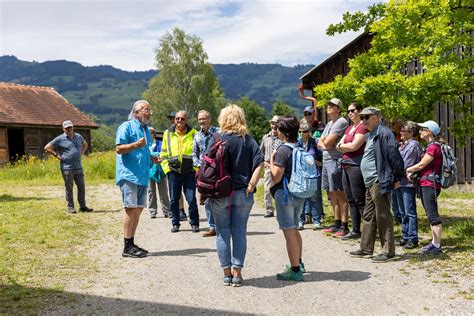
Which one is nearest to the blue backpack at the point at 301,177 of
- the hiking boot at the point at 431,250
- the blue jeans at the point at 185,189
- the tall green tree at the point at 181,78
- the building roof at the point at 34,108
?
the hiking boot at the point at 431,250

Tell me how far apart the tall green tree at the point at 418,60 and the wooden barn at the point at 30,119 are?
27.3 metres

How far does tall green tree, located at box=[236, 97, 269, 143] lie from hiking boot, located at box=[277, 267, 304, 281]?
5300 cm

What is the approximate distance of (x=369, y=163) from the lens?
662 cm

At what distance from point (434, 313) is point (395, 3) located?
5567mm

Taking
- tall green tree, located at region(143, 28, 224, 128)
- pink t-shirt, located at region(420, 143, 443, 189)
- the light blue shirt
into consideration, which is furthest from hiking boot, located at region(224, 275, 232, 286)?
tall green tree, located at region(143, 28, 224, 128)

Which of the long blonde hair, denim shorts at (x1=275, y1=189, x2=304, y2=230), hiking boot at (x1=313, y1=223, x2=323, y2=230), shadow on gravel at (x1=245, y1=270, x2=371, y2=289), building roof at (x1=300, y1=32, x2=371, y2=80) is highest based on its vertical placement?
building roof at (x1=300, y1=32, x2=371, y2=80)

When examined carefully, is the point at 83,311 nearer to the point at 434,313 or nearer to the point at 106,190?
the point at 434,313

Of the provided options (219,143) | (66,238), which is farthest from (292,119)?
(66,238)

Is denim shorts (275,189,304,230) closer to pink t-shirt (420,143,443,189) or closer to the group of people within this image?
the group of people

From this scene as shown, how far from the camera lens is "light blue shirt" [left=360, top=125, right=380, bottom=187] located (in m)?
6.57

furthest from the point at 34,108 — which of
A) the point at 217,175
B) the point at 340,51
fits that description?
the point at 217,175

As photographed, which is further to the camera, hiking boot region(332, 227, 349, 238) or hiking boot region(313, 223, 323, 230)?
hiking boot region(313, 223, 323, 230)

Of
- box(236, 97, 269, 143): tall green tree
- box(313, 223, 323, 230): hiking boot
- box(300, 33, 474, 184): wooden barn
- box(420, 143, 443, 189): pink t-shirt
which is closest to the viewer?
box(420, 143, 443, 189): pink t-shirt

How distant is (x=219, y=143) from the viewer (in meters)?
5.49
